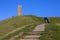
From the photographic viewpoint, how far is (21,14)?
29969 millimetres

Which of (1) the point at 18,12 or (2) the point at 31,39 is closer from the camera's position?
(2) the point at 31,39

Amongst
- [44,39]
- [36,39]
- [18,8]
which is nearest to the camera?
[44,39]

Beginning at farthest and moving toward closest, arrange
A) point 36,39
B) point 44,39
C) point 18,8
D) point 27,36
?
1. point 18,8
2. point 27,36
3. point 36,39
4. point 44,39

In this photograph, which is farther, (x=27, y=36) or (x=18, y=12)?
(x=18, y=12)

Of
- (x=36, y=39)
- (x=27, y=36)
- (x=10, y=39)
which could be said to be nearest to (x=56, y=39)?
(x=36, y=39)

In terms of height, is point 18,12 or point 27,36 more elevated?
point 18,12

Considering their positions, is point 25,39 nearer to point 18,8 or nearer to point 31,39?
point 31,39

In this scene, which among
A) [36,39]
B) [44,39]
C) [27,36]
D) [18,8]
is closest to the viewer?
[44,39]

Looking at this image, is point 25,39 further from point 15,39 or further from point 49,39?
point 49,39

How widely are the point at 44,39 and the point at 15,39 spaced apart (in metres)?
1.73

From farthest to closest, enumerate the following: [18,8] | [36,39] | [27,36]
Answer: [18,8] < [27,36] < [36,39]

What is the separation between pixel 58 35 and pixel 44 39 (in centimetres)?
126

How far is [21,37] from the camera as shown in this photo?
457 inches

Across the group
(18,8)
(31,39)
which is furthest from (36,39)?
(18,8)
